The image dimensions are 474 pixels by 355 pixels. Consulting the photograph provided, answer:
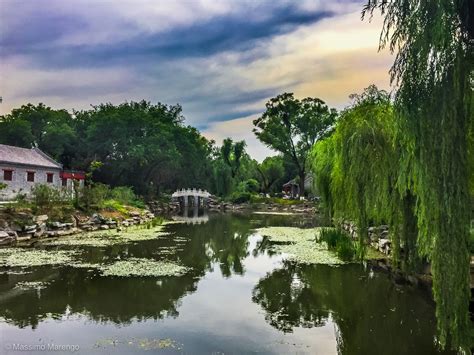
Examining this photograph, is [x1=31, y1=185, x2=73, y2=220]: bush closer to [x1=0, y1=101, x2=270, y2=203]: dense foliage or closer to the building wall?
the building wall

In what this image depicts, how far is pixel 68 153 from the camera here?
120 ft

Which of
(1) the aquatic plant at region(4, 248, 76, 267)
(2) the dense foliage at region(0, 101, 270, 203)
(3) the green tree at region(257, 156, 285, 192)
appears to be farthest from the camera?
(3) the green tree at region(257, 156, 285, 192)

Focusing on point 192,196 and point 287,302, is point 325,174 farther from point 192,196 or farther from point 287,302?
point 192,196

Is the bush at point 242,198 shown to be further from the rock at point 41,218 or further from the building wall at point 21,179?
the rock at point 41,218

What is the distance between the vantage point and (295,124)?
44000mm

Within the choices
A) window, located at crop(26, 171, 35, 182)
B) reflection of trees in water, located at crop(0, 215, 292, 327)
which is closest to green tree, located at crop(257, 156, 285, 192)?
window, located at crop(26, 171, 35, 182)

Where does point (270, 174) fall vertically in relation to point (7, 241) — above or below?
above

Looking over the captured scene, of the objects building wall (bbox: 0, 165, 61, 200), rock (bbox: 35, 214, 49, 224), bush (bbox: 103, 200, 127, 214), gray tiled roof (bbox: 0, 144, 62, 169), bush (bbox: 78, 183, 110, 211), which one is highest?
gray tiled roof (bbox: 0, 144, 62, 169)

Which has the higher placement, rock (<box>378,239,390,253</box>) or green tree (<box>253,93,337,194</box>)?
green tree (<box>253,93,337,194</box>)

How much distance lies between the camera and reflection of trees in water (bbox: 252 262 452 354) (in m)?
6.20

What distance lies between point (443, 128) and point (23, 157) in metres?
26.2

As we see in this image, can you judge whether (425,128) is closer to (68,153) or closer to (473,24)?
(473,24)

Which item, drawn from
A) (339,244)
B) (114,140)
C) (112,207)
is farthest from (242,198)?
(339,244)

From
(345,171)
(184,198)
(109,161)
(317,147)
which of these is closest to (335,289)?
(345,171)
